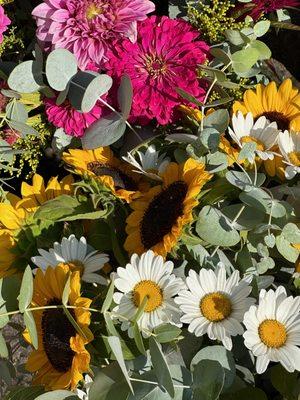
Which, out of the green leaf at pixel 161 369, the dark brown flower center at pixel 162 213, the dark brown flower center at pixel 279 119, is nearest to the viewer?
the green leaf at pixel 161 369

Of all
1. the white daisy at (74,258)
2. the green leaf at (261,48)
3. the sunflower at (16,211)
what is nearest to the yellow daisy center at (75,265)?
the white daisy at (74,258)

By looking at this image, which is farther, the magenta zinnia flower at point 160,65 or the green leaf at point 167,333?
the magenta zinnia flower at point 160,65

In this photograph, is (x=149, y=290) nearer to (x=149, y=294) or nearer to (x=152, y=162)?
(x=149, y=294)

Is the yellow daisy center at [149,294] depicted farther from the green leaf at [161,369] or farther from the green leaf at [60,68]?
the green leaf at [60,68]

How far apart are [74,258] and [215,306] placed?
17 centimetres

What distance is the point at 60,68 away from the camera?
0.88 metres

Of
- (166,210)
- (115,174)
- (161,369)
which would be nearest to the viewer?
(161,369)

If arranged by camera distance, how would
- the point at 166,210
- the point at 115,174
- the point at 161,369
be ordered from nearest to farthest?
the point at 161,369
the point at 166,210
the point at 115,174

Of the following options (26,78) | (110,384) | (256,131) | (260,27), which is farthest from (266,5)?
(110,384)

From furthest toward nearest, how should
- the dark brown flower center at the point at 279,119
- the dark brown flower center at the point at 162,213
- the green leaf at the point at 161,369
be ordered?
the dark brown flower center at the point at 279,119 < the dark brown flower center at the point at 162,213 < the green leaf at the point at 161,369

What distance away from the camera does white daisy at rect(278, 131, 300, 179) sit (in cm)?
78

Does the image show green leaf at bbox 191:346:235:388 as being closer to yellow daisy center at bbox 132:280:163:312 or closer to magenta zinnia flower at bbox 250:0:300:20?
yellow daisy center at bbox 132:280:163:312

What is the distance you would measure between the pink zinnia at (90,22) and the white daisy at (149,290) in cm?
29

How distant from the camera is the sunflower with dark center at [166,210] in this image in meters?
0.75
